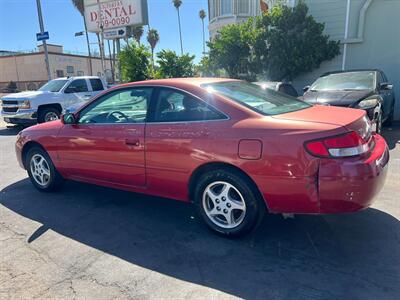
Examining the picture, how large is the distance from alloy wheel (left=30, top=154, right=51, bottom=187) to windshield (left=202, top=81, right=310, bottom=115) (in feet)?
9.00

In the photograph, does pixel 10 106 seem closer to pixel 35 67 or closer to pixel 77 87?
pixel 77 87

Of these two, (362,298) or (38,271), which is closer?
(362,298)

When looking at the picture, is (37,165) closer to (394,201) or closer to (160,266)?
(160,266)

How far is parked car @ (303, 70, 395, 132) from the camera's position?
22.3 feet

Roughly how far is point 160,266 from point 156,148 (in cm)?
120

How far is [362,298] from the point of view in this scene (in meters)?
2.43

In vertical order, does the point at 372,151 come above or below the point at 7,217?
above

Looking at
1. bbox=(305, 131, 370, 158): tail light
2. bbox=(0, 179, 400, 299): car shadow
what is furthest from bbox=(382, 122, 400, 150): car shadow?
bbox=(305, 131, 370, 158): tail light

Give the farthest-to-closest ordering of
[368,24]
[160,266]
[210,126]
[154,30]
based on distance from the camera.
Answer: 1. [154,30]
2. [368,24]
3. [210,126]
4. [160,266]

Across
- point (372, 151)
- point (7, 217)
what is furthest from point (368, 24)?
point (7, 217)

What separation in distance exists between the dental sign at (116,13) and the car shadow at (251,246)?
17.0 m

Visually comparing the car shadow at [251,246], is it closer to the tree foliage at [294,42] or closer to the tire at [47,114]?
the tire at [47,114]

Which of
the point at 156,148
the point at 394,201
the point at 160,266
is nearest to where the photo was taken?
the point at 160,266

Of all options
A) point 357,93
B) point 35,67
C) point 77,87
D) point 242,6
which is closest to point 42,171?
point 357,93
